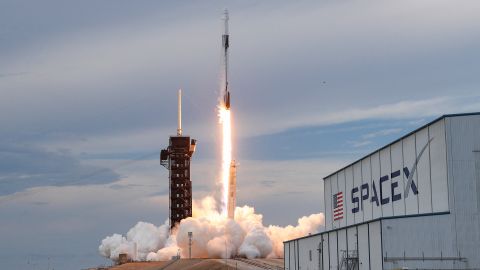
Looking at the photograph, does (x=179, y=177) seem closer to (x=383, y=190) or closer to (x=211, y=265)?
(x=211, y=265)

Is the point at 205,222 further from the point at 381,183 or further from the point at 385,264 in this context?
the point at 385,264

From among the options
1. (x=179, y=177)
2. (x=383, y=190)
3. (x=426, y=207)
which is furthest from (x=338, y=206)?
(x=179, y=177)

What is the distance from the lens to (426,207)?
2672 inches

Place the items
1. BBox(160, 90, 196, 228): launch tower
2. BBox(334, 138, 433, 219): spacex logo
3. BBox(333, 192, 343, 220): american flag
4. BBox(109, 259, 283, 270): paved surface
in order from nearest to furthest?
BBox(334, 138, 433, 219): spacex logo
BBox(333, 192, 343, 220): american flag
BBox(109, 259, 283, 270): paved surface
BBox(160, 90, 196, 228): launch tower

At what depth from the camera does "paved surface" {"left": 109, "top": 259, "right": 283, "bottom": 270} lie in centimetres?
12650

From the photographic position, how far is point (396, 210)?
7500 centimetres

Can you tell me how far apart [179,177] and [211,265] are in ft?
102

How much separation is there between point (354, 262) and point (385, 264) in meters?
8.65

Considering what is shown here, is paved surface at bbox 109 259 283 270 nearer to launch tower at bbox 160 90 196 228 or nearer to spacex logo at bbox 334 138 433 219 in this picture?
launch tower at bbox 160 90 196 228

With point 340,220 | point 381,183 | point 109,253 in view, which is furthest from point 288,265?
point 109,253

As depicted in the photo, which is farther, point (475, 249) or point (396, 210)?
point (396, 210)

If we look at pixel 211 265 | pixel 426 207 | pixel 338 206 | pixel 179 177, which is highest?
pixel 179 177

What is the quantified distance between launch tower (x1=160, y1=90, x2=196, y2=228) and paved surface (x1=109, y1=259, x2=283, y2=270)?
44.8ft

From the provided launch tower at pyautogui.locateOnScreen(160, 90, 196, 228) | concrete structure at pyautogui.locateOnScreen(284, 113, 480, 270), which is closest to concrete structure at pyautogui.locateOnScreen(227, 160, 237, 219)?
launch tower at pyautogui.locateOnScreen(160, 90, 196, 228)
